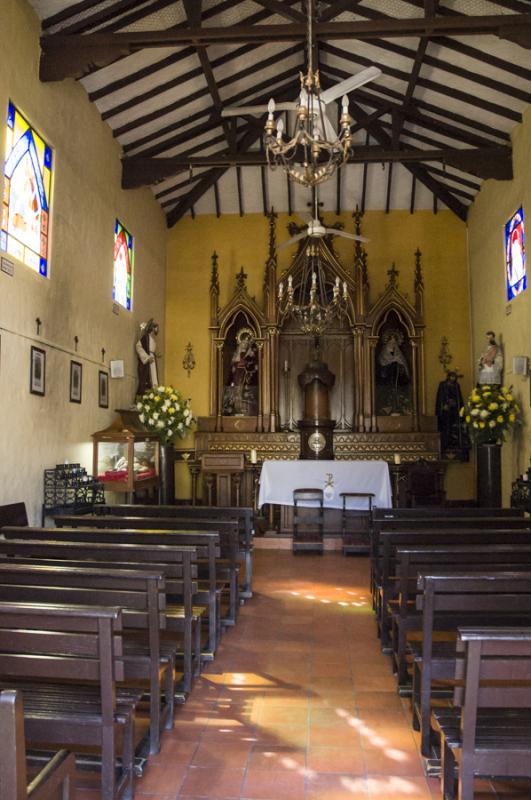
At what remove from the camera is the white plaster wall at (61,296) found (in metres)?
7.69

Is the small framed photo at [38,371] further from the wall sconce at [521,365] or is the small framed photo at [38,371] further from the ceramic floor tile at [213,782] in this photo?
the wall sconce at [521,365]

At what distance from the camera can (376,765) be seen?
11.1 ft

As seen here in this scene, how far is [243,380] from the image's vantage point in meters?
15.6

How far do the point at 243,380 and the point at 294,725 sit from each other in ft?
39.4

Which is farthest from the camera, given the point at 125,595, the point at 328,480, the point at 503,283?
the point at 503,283

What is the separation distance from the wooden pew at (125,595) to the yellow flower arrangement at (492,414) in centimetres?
836

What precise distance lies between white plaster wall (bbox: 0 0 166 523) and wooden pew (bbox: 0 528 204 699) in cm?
303

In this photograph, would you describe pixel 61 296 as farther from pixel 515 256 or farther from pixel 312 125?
pixel 515 256

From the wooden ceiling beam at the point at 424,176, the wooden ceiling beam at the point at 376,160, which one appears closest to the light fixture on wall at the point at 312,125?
the wooden ceiling beam at the point at 376,160

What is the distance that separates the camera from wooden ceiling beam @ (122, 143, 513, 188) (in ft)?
37.7

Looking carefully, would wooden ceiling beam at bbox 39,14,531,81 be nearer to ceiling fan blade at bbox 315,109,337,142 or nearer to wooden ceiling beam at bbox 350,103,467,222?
ceiling fan blade at bbox 315,109,337,142

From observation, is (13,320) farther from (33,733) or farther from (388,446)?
(388,446)

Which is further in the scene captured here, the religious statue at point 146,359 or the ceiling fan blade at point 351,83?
the religious statue at point 146,359

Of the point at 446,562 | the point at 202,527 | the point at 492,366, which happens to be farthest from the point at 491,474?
the point at 446,562
